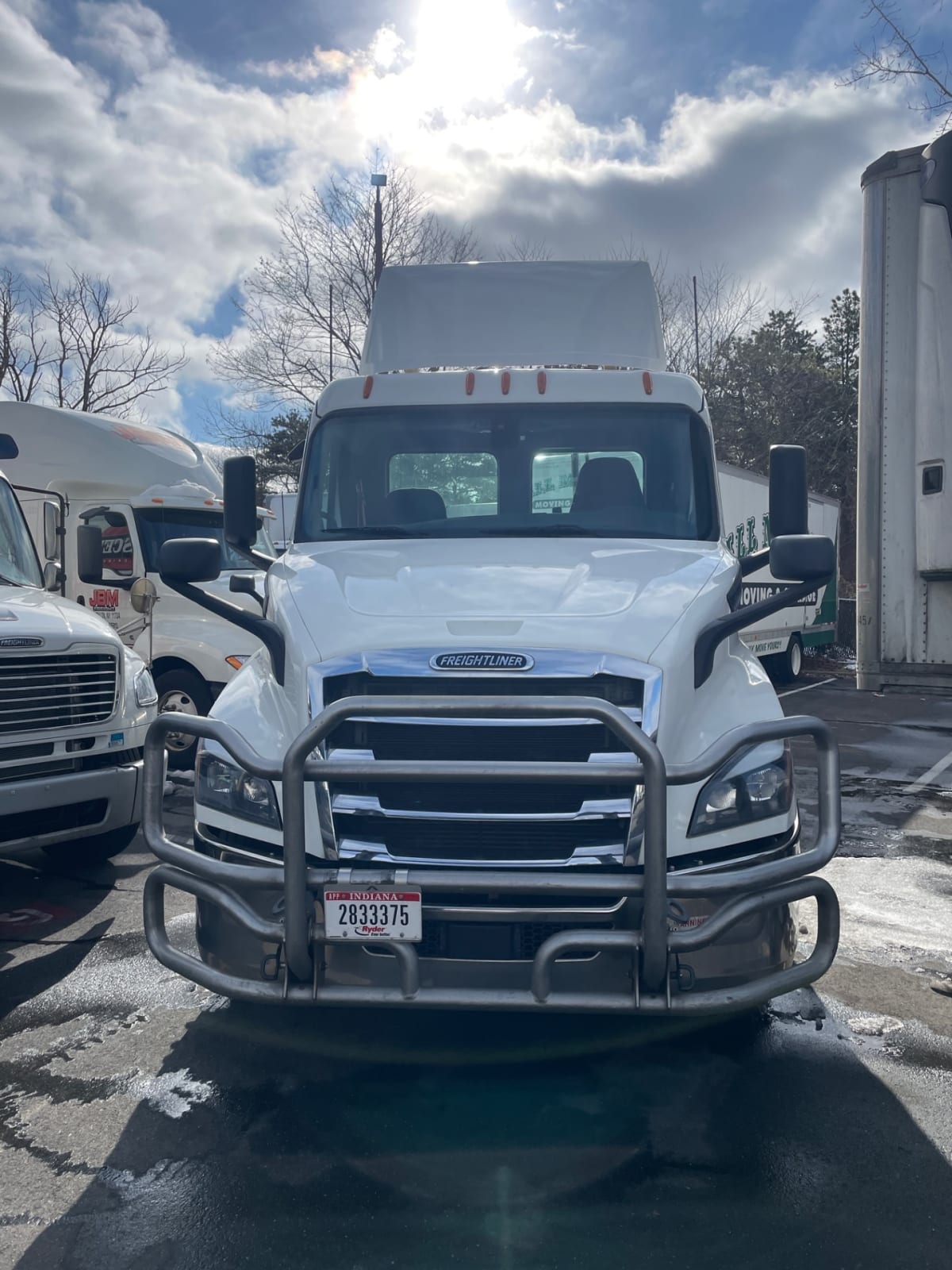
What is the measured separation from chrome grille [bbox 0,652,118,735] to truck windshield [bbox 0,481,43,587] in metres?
1.07

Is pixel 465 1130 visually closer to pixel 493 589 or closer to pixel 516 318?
pixel 493 589

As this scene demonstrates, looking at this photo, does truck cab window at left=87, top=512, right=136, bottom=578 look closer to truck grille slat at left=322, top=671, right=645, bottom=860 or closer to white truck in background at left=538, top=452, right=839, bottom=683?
truck grille slat at left=322, top=671, right=645, bottom=860

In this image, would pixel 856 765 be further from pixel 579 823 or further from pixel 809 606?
pixel 809 606

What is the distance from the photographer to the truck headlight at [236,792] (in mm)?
3354

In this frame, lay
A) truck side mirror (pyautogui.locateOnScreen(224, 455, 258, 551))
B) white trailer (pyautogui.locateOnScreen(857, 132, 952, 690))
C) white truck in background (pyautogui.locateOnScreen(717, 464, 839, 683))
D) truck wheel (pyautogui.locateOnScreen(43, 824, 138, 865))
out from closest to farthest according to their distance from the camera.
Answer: white trailer (pyautogui.locateOnScreen(857, 132, 952, 690))
truck side mirror (pyautogui.locateOnScreen(224, 455, 258, 551))
truck wheel (pyautogui.locateOnScreen(43, 824, 138, 865))
white truck in background (pyautogui.locateOnScreen(717, 464, 839, 683))

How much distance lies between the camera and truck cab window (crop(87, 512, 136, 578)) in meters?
9.47

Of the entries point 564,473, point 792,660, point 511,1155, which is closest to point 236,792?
point 511,1155

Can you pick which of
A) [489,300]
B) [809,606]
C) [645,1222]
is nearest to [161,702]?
[489,300]

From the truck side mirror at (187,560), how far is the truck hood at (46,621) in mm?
1390

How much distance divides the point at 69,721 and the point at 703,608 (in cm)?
344

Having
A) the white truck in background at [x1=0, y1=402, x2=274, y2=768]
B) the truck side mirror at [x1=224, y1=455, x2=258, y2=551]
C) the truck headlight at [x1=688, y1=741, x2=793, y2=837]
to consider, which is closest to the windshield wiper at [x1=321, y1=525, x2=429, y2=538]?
the truck side mirror at [x1=224, y1=455, x2=258, y2=551]

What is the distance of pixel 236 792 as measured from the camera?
3.42 meters

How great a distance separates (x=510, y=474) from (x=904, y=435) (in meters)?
1.77

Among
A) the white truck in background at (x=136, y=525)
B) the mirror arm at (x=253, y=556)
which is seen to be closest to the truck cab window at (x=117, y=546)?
the white truck in background at (x=136, y=525)
